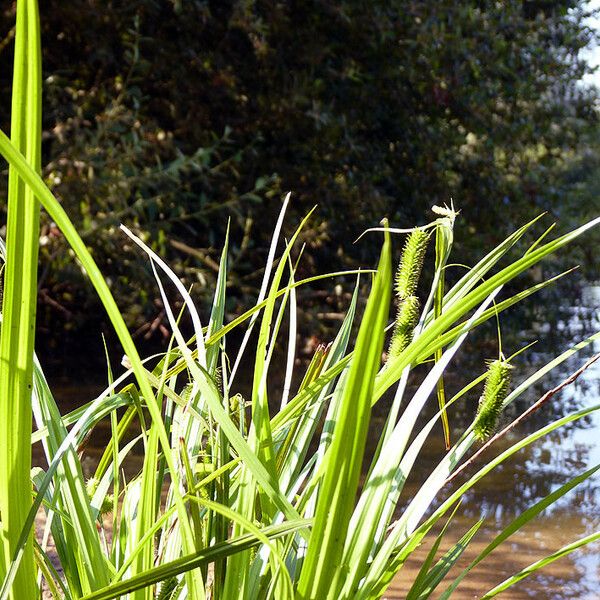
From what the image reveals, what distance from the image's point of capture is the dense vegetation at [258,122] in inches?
196

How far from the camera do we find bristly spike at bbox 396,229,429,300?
Answer: 42.0 inches

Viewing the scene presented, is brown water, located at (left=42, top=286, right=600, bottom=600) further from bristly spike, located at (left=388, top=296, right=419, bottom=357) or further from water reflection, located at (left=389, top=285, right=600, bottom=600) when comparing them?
bristly spike, located at (left=388, top=296, right=419, bottom=357)

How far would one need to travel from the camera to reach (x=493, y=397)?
1.00m

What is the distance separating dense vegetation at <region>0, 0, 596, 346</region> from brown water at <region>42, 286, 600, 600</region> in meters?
1.14

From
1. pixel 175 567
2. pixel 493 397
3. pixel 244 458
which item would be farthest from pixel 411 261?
pixel 175 567

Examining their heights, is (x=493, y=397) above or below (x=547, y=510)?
above

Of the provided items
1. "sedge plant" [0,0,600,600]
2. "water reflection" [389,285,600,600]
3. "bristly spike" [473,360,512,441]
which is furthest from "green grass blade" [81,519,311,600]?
"water reflection" [389,285,600,600]

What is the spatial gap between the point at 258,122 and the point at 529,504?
333 centimetres

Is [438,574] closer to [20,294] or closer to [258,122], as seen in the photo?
[20,294]

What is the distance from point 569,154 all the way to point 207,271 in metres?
12.5

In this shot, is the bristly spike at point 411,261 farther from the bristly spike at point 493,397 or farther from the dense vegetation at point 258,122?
the dense vegetation at point 258,122

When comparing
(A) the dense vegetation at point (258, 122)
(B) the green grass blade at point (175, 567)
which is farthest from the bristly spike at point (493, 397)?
(A) the dense vegetation at point (258, 122)

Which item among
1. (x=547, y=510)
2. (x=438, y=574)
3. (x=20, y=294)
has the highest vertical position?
(x=20, y=294)

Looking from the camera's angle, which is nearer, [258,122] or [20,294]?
[20,294]
